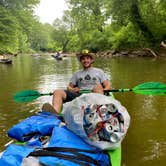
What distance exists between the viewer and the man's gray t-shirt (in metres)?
5.64

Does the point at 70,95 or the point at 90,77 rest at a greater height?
the point at 90,77

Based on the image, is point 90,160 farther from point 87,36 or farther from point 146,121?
point 87,36

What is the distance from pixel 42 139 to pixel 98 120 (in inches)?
24.9

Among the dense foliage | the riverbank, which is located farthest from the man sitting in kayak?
the riverbank

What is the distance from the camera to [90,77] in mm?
5656

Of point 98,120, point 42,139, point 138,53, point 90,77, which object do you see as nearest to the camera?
point 98,120

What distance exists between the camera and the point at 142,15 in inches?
1120

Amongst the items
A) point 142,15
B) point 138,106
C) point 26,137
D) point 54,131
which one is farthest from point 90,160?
point 142,15

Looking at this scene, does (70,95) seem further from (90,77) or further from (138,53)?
(138,53)

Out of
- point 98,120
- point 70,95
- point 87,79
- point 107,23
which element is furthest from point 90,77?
point 107,23

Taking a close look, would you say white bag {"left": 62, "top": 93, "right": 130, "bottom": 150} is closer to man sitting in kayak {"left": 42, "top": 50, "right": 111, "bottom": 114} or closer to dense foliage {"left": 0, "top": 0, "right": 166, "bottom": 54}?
man sitting in kayak {"left": 42, "top": 50, "right": 111, "bottom": 114}

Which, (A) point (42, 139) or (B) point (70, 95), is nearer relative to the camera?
(A) point (42, 139)

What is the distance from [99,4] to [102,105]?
41010 millimetres

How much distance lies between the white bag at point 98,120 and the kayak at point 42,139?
87 mm
